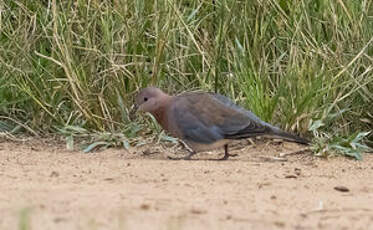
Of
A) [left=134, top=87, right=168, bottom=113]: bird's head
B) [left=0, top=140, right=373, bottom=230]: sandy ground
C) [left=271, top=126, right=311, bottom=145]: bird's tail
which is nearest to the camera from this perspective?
[left=0, top=140, right=373, bottom=230]: sandy ground

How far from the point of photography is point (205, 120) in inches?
261

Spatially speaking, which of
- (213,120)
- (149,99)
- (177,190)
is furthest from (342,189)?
(149,99)

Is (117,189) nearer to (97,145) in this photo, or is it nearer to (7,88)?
(97,145)

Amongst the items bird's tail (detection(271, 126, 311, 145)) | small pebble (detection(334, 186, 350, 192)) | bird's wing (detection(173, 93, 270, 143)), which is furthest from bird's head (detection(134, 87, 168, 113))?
small pebble (detection(334, 186, 350, 192))

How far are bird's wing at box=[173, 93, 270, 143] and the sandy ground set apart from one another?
19cm

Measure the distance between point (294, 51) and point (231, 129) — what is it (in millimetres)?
1054

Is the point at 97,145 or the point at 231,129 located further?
the point at 97,145

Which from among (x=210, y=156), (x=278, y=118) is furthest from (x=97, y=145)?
(x=278, y=118)

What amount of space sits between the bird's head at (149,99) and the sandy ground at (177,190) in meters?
0.32

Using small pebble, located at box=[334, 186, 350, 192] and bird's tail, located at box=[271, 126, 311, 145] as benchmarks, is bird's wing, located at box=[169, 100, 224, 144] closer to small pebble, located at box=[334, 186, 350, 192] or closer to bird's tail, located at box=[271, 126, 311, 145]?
bird's tail, located at box=[271, 126, 311, 145]

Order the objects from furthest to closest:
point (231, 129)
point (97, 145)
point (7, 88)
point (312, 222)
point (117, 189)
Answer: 1. point (7, 88)
2. point (97, 145)
3. point (231, 129)
4. point (117, 189)
5. point (312, 222)

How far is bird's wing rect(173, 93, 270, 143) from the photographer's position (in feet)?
21.4

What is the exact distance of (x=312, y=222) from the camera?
14.6 ft

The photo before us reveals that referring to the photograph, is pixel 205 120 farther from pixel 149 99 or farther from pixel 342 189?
pixel 342 189
